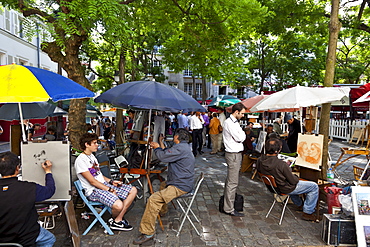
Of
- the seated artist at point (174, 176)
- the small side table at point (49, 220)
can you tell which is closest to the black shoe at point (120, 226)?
the seated artist at point (174, 176)

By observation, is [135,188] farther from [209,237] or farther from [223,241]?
[223,241]

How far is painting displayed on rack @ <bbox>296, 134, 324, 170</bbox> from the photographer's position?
5.00 m

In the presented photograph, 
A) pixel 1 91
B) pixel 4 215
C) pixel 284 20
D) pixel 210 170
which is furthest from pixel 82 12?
pixel 284 20

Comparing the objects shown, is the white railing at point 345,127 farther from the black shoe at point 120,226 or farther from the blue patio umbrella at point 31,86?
the blue patio umbrella at point 31,86

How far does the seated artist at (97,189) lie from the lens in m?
3.86

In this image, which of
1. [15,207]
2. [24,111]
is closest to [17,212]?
[15,207]

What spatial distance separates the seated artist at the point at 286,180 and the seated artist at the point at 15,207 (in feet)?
10.9

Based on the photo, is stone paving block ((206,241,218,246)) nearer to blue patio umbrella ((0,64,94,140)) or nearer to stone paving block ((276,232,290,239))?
stone paving block ((276,232,290,239))

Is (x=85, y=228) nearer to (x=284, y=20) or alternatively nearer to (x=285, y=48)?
(x=284, y=20)

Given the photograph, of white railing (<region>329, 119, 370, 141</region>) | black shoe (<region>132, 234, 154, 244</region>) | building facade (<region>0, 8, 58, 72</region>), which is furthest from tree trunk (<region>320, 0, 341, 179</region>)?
building facade (<region>0, 8, 58, 72</region>)

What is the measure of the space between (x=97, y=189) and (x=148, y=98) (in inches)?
62.0

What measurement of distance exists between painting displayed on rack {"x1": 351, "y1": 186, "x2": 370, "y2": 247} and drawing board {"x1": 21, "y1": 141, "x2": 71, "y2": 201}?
12.4 feet

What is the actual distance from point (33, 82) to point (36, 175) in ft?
3.96

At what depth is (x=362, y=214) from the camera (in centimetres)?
345
